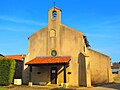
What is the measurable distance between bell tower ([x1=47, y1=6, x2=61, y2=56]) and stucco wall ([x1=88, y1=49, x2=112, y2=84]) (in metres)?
5.85

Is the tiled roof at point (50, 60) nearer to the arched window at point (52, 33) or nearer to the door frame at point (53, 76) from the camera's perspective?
the door frame at point (53, 76)

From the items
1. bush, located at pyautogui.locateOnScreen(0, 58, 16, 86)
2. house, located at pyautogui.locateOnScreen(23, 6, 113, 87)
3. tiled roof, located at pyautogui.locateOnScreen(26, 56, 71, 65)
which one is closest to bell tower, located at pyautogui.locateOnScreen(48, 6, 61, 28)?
house, located at pyautogui.locateOnScreen(23, 6, 113, 87)

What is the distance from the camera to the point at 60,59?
2977 cm

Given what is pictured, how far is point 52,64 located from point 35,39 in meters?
5.81

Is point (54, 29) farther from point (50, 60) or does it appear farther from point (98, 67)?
point (98, 67)

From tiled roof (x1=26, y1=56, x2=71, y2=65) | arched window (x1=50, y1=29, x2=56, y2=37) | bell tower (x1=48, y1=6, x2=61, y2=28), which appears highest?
bell tower (x1=48, y1=6, x2=61, y2=28)

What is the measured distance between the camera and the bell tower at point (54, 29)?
103 ft

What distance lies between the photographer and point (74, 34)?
31062 millimetres

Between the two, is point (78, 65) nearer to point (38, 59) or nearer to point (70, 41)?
point (70, 41)

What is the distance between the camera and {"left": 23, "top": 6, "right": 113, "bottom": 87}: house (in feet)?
97.9

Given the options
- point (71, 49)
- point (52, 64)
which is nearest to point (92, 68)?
point (71, 49)

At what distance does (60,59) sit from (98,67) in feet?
24.2

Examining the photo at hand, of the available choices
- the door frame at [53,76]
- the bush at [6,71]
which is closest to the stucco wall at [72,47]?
the door frame at [53,76]

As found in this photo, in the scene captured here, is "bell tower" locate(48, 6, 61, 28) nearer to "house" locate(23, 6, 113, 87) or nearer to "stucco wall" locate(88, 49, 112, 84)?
"house" locate(23, 6, 113, 87)
